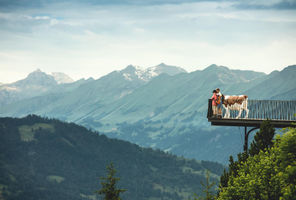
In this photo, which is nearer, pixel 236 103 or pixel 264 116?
pixel 236 103

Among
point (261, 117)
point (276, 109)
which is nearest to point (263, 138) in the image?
point (261, 117)

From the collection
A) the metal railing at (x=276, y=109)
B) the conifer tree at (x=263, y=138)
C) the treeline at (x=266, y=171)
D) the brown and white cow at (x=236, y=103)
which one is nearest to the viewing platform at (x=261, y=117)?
the metal railing at (x=276, y=109)

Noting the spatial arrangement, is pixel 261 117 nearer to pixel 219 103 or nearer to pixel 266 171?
pixel 219 103

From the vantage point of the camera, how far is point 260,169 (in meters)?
61.5

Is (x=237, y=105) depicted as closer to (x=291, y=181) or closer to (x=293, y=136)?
(x=293, y=136)

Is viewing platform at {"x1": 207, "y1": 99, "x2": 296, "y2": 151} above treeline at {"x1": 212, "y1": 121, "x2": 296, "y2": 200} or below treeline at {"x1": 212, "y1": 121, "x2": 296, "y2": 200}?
above

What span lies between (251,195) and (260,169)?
3.37m

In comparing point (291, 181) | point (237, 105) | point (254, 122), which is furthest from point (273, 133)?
Answer: point (291, 181)

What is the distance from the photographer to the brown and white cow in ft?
197

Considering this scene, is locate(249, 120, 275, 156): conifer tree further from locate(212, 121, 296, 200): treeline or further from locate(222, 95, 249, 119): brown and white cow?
locate(222, 95, 249, 119): brown and white cow

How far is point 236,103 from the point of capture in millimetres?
60562

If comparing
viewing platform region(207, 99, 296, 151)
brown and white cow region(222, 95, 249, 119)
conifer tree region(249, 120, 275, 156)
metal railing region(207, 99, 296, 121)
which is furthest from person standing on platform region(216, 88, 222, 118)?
conifer tree region(249, 120, 275, 156)

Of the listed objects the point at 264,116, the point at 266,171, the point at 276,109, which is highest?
the point at 276,109

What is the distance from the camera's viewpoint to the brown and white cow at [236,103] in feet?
197
